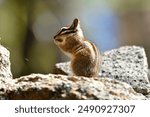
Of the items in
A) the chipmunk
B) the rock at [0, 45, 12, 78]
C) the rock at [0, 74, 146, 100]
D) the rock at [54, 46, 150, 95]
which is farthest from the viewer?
the rock at [54, 46, 150, 95]

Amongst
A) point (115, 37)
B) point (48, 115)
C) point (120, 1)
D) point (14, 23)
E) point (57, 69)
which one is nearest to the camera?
point (48, 115)

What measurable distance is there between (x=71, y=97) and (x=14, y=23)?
7.56 metres

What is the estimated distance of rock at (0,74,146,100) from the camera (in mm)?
3254

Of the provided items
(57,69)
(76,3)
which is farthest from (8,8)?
(57,69)

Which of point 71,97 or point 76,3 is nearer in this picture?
point 71,97

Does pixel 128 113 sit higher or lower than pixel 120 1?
lower

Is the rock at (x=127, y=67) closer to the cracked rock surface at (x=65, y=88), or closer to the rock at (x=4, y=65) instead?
the rock at (x=4, y=65)

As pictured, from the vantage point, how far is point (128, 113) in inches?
130

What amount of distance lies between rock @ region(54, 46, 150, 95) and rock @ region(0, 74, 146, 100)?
3.50 feet

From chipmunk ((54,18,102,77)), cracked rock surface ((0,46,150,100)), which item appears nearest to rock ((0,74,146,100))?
cracked rock surface ((0,46,150,100))

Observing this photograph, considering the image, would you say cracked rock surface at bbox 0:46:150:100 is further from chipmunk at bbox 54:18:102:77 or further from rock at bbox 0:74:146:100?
chipmunk at bbox 54:18:102:77

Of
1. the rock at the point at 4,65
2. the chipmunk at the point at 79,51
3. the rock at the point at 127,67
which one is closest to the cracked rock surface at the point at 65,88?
the rock at the point at 4,65

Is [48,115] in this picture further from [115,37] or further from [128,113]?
[115,37]

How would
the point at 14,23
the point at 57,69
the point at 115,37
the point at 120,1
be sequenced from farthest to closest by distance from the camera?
the point at 120,1
the point at 14,23
the point at 115,37
the point at 57,69
